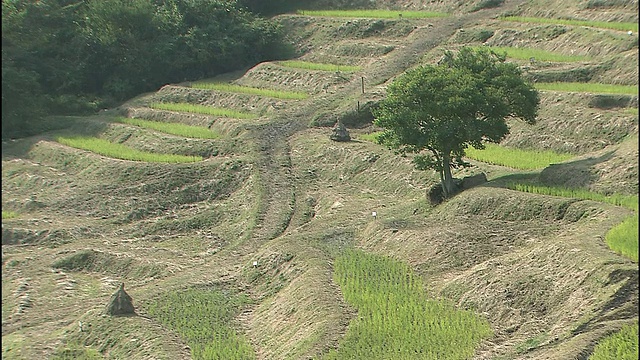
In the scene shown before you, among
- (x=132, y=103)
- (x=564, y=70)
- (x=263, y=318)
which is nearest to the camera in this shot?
(x=263, y=318)

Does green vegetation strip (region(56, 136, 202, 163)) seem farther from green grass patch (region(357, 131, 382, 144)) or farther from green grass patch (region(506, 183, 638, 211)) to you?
green grass patch (region(506, 183, 638, 211))

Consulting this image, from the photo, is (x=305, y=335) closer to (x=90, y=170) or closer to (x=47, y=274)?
(x=47, y=274)

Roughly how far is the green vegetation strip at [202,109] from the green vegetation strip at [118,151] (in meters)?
4.45

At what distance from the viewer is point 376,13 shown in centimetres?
4762

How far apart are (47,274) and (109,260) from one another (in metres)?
1.82

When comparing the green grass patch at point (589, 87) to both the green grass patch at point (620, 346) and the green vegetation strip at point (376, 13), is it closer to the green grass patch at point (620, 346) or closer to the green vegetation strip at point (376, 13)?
the green grass patch at point (620, 346)

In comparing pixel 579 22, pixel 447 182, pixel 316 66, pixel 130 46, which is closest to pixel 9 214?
pixel 447 182

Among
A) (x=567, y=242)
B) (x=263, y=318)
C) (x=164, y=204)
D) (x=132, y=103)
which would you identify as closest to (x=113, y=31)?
(x=132, y=103)

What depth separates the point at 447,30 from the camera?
1656 inches

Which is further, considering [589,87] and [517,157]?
[589,87]

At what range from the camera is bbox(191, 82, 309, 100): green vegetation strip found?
39219mm

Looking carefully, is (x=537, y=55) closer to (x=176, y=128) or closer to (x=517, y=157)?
(x=517, y=157)

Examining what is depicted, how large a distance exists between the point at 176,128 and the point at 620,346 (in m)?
25.6

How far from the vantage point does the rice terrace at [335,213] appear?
17703 mm
